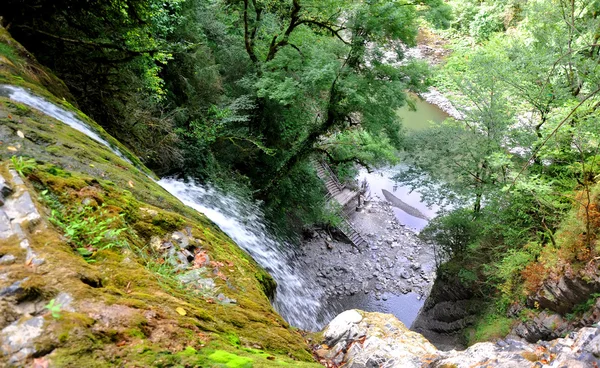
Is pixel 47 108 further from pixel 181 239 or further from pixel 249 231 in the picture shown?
pixel 249 231

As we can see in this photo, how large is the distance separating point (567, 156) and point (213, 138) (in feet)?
29.5

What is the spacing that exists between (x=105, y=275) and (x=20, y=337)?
69 cm

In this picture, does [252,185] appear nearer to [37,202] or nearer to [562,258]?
[562,258]

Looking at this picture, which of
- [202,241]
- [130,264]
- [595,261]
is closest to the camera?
[130,264]

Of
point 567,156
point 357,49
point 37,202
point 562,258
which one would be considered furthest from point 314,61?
point 37,202

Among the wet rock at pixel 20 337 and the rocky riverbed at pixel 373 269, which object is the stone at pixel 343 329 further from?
the rocky riverbed at pixel 373 269

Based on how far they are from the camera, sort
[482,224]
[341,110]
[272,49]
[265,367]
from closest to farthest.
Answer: [265,367], [341,110], [482,224], [272,49]

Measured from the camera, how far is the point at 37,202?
2285 millimetres

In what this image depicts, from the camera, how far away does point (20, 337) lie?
4.99 feet

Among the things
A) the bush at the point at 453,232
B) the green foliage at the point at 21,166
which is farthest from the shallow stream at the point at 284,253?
the bush at the point at 453,232

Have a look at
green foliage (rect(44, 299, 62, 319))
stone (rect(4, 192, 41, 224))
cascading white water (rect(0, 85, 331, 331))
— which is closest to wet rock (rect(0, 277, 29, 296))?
green foliage (rect(44, 299, 62, 319))

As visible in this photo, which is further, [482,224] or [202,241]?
[482,224]

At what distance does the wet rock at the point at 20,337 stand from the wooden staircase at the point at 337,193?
1401 cm

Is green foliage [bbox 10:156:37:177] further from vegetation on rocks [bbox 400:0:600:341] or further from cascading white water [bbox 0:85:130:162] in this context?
vegetation on rocks [bbox 400:0:600:341]
